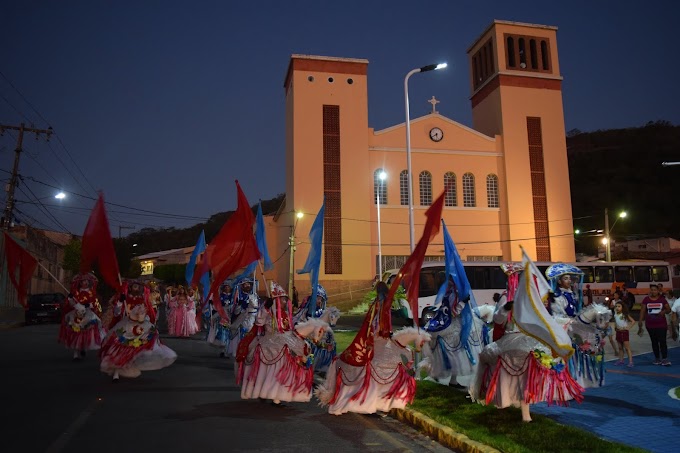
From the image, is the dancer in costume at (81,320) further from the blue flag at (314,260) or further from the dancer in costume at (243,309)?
the blue flag at (314,260)

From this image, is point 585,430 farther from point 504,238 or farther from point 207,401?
point 504,238

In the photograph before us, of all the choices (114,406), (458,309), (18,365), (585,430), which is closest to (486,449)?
(585,430)

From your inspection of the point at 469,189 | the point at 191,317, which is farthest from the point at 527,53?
the point at 191,317

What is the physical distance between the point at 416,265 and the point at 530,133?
3674cm

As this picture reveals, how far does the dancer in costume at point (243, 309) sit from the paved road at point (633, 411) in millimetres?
6210

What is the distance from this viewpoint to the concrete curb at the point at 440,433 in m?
5.35

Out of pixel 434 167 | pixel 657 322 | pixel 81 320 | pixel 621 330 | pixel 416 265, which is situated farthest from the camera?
pixel 434 167

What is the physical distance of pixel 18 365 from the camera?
37.4 ft

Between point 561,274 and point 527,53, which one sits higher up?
point 527,53

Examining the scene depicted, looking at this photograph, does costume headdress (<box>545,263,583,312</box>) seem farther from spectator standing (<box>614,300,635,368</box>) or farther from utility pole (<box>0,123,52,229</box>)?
utility pole (<box>0,123,52,229</box>)

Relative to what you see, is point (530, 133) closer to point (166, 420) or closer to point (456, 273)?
point (456, 273)

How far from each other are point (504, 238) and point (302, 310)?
3030cm

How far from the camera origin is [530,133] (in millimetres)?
39688

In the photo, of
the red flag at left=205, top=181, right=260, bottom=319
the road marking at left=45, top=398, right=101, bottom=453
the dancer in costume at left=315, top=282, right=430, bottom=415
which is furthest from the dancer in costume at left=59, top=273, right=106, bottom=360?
the dancer in costume at left=315, top=282, right=430, bottom=415
